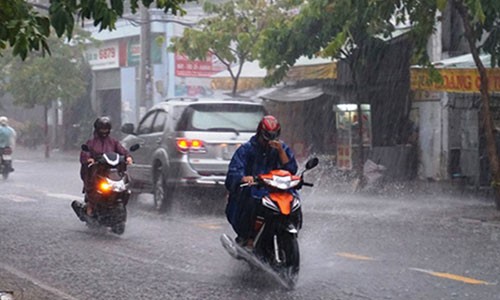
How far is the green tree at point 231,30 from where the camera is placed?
26312 mm

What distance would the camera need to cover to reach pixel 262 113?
15.4 meters

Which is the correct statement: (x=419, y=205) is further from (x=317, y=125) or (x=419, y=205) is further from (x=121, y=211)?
(x=317, y=125)

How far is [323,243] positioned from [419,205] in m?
5.73

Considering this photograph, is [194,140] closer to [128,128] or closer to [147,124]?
[128,128]

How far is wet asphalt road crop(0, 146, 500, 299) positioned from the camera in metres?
8.70

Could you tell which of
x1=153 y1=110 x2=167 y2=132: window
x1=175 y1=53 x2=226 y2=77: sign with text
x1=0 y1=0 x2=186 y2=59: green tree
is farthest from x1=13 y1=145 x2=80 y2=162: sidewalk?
x1=0 y1=0 x2=186 y2=59: green tree

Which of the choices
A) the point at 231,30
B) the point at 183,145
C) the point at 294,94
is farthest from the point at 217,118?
the point at 231,30

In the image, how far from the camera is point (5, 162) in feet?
78.2

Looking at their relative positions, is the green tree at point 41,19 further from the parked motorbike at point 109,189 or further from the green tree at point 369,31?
the green tree at point 369,31

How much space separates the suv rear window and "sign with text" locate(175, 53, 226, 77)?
18.8 metres

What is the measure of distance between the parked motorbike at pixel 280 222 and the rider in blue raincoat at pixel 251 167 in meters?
0.18

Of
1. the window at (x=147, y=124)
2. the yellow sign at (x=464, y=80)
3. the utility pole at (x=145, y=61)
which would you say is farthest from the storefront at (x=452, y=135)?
the utility pole at (x=145, y=61)

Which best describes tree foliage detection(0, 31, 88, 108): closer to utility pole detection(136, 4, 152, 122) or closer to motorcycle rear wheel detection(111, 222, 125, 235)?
utility pole detection(136, 4, 152, 122)

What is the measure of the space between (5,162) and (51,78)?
1284 cm
